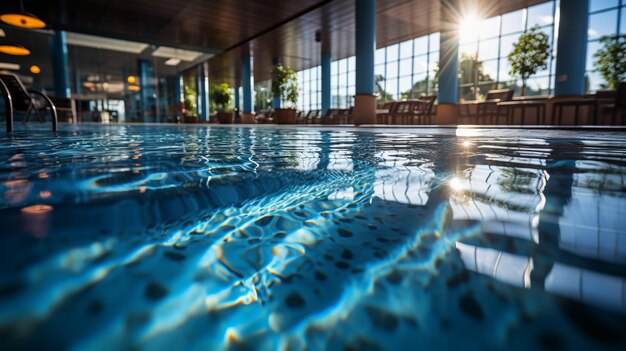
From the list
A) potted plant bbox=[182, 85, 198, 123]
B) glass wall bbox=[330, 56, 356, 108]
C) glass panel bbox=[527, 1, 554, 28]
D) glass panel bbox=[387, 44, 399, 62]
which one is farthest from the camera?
potted plant bbox=[182, 85, 198, 123]

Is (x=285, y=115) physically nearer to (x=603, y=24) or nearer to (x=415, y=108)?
(x=415, y=108)

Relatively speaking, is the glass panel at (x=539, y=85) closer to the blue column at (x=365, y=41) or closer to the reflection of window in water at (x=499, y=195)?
the blue column at (x=365, y=41)

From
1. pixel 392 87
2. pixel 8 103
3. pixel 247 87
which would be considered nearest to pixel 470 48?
pixel 392 87

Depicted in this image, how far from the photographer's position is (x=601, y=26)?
9969 mm

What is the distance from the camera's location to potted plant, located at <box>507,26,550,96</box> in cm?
845

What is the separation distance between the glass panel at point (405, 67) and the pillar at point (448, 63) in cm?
617

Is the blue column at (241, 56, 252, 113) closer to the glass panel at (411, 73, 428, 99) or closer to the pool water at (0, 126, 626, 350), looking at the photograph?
the glass panel at (411, 73, 428, 99)

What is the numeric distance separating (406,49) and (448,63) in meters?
6.81

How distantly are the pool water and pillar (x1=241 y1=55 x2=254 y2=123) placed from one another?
48.0 feet

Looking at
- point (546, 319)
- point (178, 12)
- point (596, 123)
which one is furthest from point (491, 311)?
point (178, 12)

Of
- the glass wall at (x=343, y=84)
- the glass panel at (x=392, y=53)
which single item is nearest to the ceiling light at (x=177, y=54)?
the glass wall at (x=343, y=84)

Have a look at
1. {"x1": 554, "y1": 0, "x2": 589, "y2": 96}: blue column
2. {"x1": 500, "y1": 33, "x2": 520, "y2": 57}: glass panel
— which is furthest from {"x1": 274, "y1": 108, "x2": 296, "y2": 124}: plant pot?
{"x1": 500, "y1": 33, "x2": 520, "y2": 57}: glass panel

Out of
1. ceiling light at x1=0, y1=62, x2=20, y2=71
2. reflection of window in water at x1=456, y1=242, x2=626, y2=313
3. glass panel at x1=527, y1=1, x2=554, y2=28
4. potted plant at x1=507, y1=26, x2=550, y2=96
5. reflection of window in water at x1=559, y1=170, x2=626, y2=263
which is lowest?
reflection of window in water at x1=456, y1=242, x2=626, y2=313

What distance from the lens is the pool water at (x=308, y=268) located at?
1.18 feet
